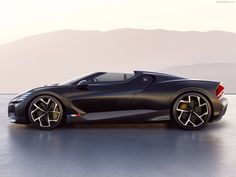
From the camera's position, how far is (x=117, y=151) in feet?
14.0

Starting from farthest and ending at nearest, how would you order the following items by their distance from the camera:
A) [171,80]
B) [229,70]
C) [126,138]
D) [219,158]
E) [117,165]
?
1. [229,70]
2. [171,80]
3. [126,138]
4. [219,158]
5. [117,165]

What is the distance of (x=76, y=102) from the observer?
5.96m

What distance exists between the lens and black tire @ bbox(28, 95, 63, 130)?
19.6 ft

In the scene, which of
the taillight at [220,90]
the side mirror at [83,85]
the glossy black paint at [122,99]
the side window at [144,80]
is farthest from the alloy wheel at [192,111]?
the side mirror at [83,85]

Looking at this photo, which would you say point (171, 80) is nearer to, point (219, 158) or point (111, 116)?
point (111, 116)

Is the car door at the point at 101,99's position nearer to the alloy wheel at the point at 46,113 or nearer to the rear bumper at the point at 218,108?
the alloy wheel at the point at 46,113

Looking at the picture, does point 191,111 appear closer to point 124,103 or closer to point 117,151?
point 124,103

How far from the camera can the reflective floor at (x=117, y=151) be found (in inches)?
133

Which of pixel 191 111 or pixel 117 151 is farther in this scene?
pixel 191 111

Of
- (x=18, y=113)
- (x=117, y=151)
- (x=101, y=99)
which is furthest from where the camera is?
(x=18, y=113)

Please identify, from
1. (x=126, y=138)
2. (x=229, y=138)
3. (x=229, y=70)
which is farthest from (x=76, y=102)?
(x=229, y=70)

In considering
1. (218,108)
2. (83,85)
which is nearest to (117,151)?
(83,85)

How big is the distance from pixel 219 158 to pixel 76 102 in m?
2.81

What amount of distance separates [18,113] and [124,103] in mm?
1845
